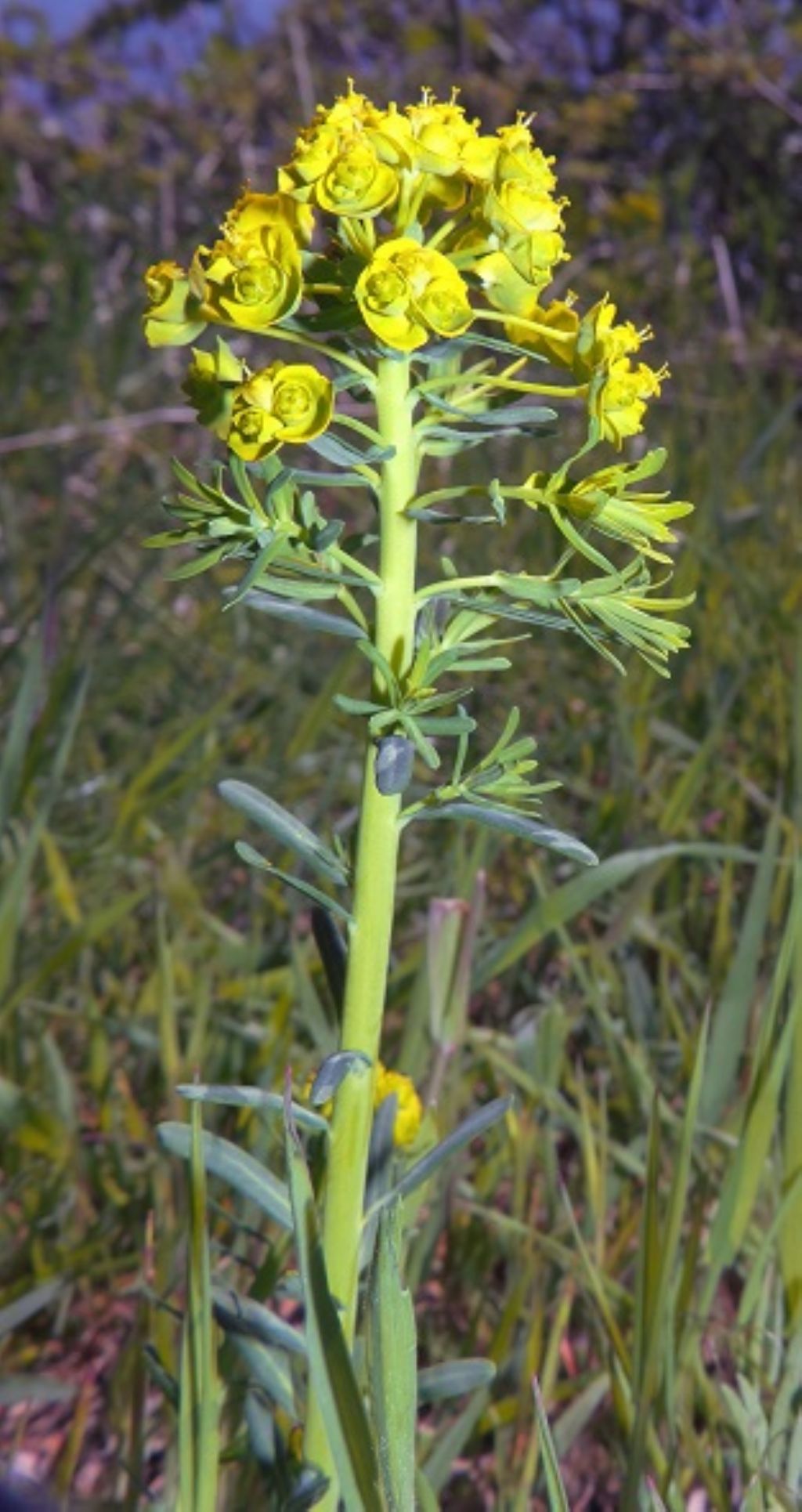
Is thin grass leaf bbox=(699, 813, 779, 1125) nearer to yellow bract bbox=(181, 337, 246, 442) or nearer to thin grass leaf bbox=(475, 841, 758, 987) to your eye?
thin grass leaf bbox=(475, 841, 758, 987)

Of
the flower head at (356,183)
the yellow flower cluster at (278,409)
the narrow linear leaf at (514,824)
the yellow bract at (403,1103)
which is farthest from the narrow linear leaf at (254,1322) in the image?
the flower head at (356,183)

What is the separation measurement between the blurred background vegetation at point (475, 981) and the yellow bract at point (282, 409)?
45 cm

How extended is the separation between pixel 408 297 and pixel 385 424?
0.07 m

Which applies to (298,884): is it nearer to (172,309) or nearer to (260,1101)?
(260,1101)

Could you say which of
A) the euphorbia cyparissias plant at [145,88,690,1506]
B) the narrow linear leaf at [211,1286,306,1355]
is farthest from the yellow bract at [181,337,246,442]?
the narrow linear leaf at [211,1286,306,1355]

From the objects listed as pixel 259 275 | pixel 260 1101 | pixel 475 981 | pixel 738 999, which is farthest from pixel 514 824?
pixel 475 981

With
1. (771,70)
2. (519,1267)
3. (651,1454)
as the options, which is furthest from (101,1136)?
(771,70)

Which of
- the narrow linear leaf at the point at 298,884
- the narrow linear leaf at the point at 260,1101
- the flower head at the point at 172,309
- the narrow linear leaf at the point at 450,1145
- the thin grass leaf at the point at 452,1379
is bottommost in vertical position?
the thin grass leaf at the point at 452,1379

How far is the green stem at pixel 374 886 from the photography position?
90cm

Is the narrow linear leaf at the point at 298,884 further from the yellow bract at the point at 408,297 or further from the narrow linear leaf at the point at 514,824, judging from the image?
the yellow bract at the point at 408,297

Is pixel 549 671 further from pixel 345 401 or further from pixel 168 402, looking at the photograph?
pixel 168 402

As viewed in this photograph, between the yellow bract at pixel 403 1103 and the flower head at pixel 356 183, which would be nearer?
the flower head at pixel 356 183

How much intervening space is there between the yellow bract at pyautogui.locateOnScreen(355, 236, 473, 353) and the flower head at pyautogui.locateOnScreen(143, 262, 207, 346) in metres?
0.12

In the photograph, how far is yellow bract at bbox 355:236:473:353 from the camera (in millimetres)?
858
